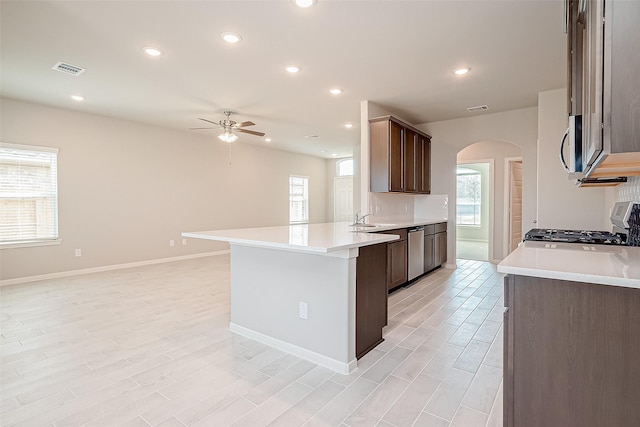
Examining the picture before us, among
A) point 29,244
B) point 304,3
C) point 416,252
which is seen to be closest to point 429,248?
point 416,252

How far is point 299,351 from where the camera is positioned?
2.46 m

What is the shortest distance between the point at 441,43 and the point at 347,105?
2027 millimetres

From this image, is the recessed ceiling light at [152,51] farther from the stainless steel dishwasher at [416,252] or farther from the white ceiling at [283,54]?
the stainless steel dishwasher at [416,252]

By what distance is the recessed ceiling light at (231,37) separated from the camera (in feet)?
9.07

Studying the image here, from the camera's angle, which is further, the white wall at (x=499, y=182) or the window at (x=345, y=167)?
the window at (x=345, y=167)

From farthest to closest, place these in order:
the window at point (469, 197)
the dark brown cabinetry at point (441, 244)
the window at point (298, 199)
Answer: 1. the window at point (469, 197)
2. the window at point (298, 199)
3. the dark brown cabinetry at point (441, 244)

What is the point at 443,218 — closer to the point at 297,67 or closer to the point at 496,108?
the point at 496,108

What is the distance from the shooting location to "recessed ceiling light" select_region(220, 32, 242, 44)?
9.07ft

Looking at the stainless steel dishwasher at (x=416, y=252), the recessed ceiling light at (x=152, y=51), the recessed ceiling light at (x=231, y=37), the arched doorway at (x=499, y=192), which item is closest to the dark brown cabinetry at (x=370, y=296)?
the stainless steel dishwasher at (x=416, y=252)

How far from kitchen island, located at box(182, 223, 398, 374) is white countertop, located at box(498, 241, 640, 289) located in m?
0.96

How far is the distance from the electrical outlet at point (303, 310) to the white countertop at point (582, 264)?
148 cm

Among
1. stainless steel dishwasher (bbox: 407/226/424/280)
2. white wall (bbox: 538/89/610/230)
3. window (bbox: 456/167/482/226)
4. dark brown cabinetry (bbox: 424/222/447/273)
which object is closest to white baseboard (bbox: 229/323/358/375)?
stainless steel dishwasher (bbox: 407/226/424/280)

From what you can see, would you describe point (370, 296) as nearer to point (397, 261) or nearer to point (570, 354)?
point (570, 354)

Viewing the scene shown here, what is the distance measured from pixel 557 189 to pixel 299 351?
12.8 feet
